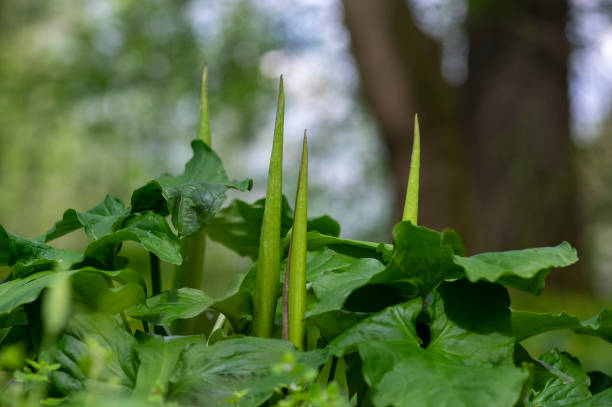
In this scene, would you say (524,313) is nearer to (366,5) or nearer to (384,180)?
(366,5)

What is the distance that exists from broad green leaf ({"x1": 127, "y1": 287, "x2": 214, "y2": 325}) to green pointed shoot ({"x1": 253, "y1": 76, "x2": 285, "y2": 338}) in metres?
0.05

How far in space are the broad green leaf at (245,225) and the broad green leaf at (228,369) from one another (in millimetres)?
272

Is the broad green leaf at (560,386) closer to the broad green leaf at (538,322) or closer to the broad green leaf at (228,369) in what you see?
the broad green leaf at (538,322)

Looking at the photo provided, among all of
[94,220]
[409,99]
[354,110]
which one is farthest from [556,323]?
[354,110]

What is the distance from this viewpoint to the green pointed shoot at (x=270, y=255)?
21.0 inches

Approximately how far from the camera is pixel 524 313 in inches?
21.0

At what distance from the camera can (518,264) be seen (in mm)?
438

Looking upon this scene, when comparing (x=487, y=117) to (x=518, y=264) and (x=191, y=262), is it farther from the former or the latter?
(x=518, y=264)

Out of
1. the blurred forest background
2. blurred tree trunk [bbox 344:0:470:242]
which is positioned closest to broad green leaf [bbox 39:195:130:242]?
the blurred forest background

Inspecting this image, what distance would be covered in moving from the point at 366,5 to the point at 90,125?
355cm

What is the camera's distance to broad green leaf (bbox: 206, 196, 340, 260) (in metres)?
0.73

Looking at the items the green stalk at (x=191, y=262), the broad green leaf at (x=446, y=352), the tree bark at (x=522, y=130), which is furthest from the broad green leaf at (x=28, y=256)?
the tree bark at (x=522, y=130)

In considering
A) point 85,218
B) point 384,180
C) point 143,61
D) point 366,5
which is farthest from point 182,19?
point 85,218

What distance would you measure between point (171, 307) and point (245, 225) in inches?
10.4
